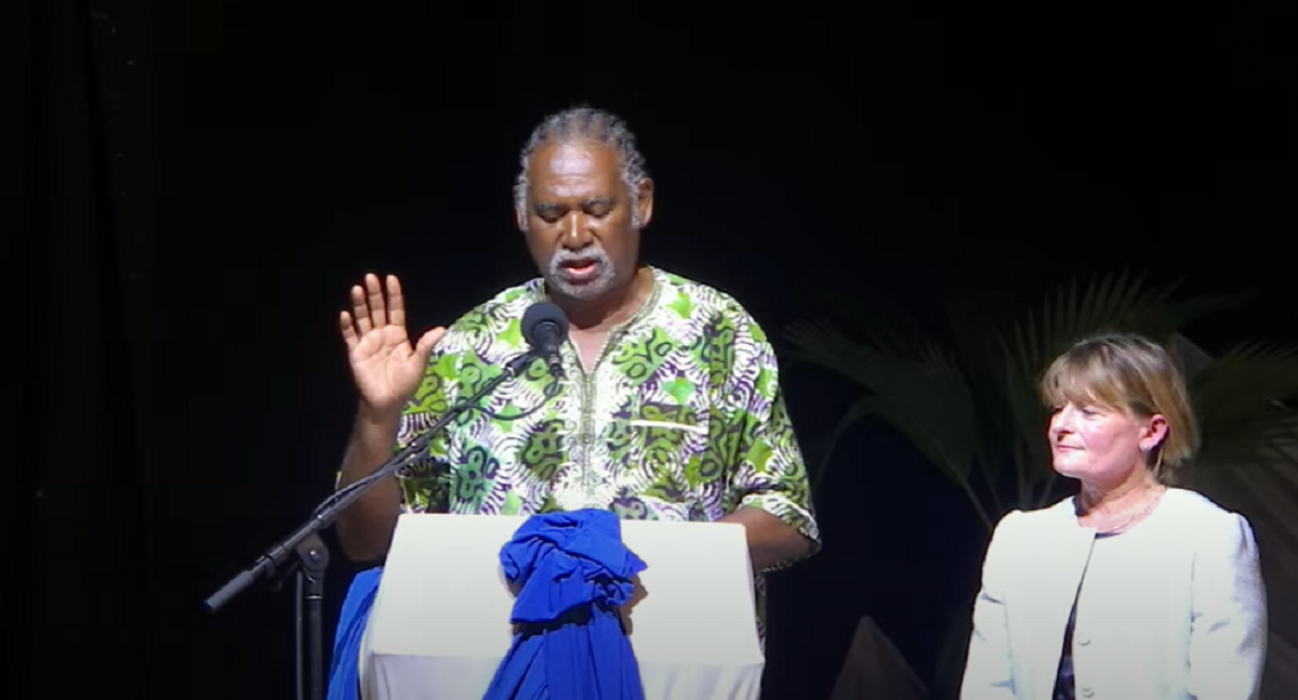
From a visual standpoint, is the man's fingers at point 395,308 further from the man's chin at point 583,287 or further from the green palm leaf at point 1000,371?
the green palm leaf at point 1000,371

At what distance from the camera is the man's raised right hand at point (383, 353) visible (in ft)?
10.4

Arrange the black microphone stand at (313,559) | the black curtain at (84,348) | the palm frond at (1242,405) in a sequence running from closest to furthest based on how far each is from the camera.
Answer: the black microphone stand at (313,559), the palm frond at (1242,405), the black curtain at (84,348)

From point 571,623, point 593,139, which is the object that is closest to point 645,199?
point 593,139

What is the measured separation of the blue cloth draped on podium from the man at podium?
509mm

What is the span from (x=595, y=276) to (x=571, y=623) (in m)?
0.88

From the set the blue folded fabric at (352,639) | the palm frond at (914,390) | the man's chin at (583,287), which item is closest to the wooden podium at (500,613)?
the blue folded fabric at (352,639)

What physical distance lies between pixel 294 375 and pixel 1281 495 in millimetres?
2124

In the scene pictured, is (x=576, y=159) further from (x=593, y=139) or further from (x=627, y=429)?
(x=627, y=429)

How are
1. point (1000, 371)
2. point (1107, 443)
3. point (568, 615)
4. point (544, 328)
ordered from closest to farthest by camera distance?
1. point (568, 615)
2. point (544, 328)
3. point (1107, 443)
4. point (1000, 371)

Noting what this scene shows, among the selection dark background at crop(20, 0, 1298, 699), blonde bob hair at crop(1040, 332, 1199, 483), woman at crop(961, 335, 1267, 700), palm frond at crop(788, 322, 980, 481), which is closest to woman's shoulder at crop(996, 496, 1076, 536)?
woman at crop(961, 335, 1267, 700)

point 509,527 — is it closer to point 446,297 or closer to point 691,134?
point 446,297

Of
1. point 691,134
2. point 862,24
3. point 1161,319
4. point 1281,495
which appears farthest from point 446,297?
point 1281,495

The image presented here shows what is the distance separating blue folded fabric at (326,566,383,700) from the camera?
303 centimetres

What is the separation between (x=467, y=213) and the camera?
4.11 m
